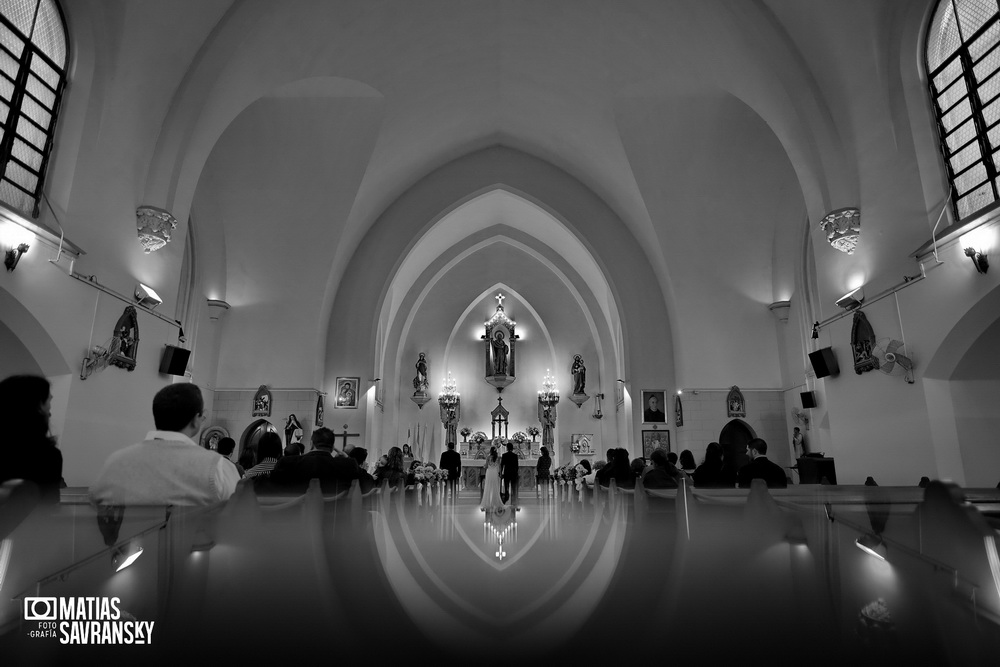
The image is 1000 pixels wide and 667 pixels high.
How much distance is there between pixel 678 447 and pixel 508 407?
8459 millimetres

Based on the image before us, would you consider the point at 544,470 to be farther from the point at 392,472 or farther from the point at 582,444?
the point at 392,472

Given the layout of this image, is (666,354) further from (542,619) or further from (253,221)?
(542,619)

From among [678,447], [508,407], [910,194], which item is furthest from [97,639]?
[508,407]

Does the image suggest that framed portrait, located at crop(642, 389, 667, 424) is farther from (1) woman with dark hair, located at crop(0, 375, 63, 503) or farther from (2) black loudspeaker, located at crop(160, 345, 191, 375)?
(1) woman with dark hair, located at crop(0, 375, 63, 503)

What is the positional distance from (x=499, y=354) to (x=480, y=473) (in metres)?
4.49

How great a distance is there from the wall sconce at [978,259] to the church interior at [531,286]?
0.02 m

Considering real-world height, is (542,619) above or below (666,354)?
below

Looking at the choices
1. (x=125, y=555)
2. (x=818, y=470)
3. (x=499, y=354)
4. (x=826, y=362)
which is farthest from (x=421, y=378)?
(x=125, y=555)

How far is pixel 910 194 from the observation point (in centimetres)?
668

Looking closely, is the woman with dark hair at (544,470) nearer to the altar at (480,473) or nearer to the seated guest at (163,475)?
the altar at (480,473)

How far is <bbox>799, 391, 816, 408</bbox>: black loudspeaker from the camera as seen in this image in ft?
36.8

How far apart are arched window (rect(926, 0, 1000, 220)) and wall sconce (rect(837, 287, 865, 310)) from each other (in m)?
1.29

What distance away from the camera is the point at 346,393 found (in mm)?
13469

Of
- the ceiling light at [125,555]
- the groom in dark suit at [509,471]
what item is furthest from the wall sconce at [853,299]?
the ceiling light at [125,555]
